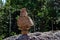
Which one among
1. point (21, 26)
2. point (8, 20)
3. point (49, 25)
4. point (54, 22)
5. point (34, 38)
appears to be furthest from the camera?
point (8, 20)

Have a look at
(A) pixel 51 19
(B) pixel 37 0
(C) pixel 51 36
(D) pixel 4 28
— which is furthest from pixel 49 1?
(C) pixel 51 36

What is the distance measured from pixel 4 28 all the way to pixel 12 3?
230cm

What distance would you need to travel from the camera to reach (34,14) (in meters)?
14.8

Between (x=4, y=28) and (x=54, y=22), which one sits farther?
(x=4, y=28)

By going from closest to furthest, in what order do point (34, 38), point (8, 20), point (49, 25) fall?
point (34, 38), point (49, 25), point (8, 20)

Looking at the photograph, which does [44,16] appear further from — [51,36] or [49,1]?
[51,36]

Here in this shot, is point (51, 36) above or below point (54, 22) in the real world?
above

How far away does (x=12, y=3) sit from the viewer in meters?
15.5

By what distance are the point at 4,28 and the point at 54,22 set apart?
326 cm

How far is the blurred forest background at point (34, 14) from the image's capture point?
42.3 ft

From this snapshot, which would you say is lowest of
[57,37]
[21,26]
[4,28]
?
[4,28]

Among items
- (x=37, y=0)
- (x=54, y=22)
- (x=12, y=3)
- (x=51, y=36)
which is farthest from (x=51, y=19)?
(x=51, y=36)

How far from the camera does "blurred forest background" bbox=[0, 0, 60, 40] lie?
12.9 m

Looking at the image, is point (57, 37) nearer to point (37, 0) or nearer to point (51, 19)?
point (51, 19)
